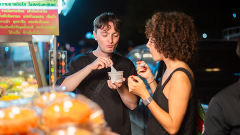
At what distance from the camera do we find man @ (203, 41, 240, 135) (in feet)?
5.11

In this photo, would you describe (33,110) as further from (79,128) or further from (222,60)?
(222,60)

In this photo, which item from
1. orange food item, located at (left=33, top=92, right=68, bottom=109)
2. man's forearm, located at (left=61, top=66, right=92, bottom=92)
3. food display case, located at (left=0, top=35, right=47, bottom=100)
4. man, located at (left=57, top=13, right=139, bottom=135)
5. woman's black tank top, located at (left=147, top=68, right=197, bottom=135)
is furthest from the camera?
food display case, located at (left=0, top=35, right=47, bottom=100)

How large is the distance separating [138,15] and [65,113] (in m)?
28.1

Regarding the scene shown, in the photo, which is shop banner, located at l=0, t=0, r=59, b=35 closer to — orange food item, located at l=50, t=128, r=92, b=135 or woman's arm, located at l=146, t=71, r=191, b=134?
woman's arm, located at l=146, t=71, r=191, b=134

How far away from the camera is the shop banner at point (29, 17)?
334cm

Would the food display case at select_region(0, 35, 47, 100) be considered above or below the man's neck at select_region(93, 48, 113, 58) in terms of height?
below

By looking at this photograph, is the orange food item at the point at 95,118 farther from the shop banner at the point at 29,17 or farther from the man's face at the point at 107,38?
the shop banner at the point at 29,17

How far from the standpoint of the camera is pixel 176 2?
69.6ft

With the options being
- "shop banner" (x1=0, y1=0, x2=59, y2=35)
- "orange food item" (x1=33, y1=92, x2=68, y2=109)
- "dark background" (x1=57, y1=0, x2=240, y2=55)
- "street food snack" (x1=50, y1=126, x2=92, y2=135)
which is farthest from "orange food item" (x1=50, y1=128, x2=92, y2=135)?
"dark background" (x1=57, y1=0, x2=240, y2=55)

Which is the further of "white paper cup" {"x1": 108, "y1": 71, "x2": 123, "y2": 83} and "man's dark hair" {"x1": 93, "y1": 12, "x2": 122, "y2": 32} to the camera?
"man's dark hair" {"x1": 93, "y1": 12, "x2": 122, "y2": 32}

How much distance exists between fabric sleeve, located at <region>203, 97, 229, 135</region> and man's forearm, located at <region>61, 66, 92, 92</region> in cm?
133

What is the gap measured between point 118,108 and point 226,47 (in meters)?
3.30

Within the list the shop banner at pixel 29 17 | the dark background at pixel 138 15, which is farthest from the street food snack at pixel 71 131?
the dark background at pixel 138 15

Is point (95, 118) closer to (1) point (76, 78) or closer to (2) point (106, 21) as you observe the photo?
(1) point (76, 78)
